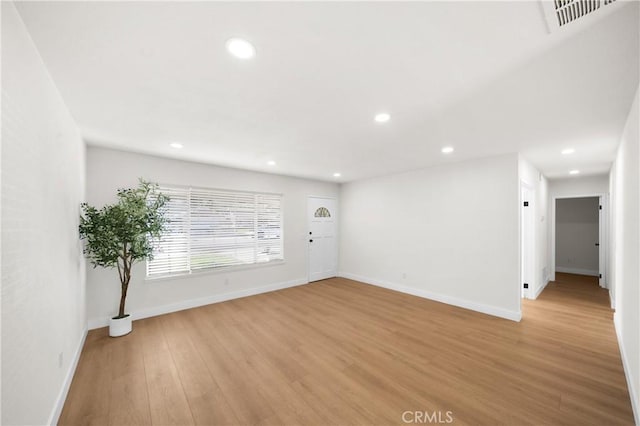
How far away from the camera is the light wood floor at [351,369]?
1904 mm

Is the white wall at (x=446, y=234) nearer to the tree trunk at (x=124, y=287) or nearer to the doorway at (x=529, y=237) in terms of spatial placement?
the doorway at (x=529, y=237)

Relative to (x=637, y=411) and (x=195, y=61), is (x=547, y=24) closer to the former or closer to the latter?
(x=195, y=61)

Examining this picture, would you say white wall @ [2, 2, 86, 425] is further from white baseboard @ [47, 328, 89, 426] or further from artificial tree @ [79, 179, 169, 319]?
artificial tree @ [79, 179, 169, 319]

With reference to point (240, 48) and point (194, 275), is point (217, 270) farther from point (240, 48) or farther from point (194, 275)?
point (240, 48)

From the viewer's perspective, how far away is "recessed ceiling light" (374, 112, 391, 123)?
2.38 m

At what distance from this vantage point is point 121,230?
3.08 metres

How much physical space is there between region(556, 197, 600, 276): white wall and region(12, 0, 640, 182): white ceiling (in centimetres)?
526

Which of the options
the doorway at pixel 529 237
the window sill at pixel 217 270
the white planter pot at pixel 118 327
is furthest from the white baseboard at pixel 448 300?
the white planter pot at pixel 118 327

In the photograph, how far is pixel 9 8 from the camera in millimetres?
1165

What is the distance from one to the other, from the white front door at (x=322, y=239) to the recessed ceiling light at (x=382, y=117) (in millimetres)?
3667

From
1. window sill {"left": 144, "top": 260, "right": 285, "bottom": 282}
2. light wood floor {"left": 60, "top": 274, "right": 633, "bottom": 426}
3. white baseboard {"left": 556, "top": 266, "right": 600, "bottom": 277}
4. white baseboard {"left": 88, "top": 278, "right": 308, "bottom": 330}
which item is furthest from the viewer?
white baseboard {"left": 556, "top": 266, "right": 600, "bottom": 277}

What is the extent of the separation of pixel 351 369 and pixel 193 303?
121 inches

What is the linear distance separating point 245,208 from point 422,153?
3427 mm

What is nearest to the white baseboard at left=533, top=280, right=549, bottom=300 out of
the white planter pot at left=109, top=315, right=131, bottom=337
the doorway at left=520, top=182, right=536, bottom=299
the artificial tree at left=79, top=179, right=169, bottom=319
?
the doorway at left=520, top=182, right=536, bottom=299
